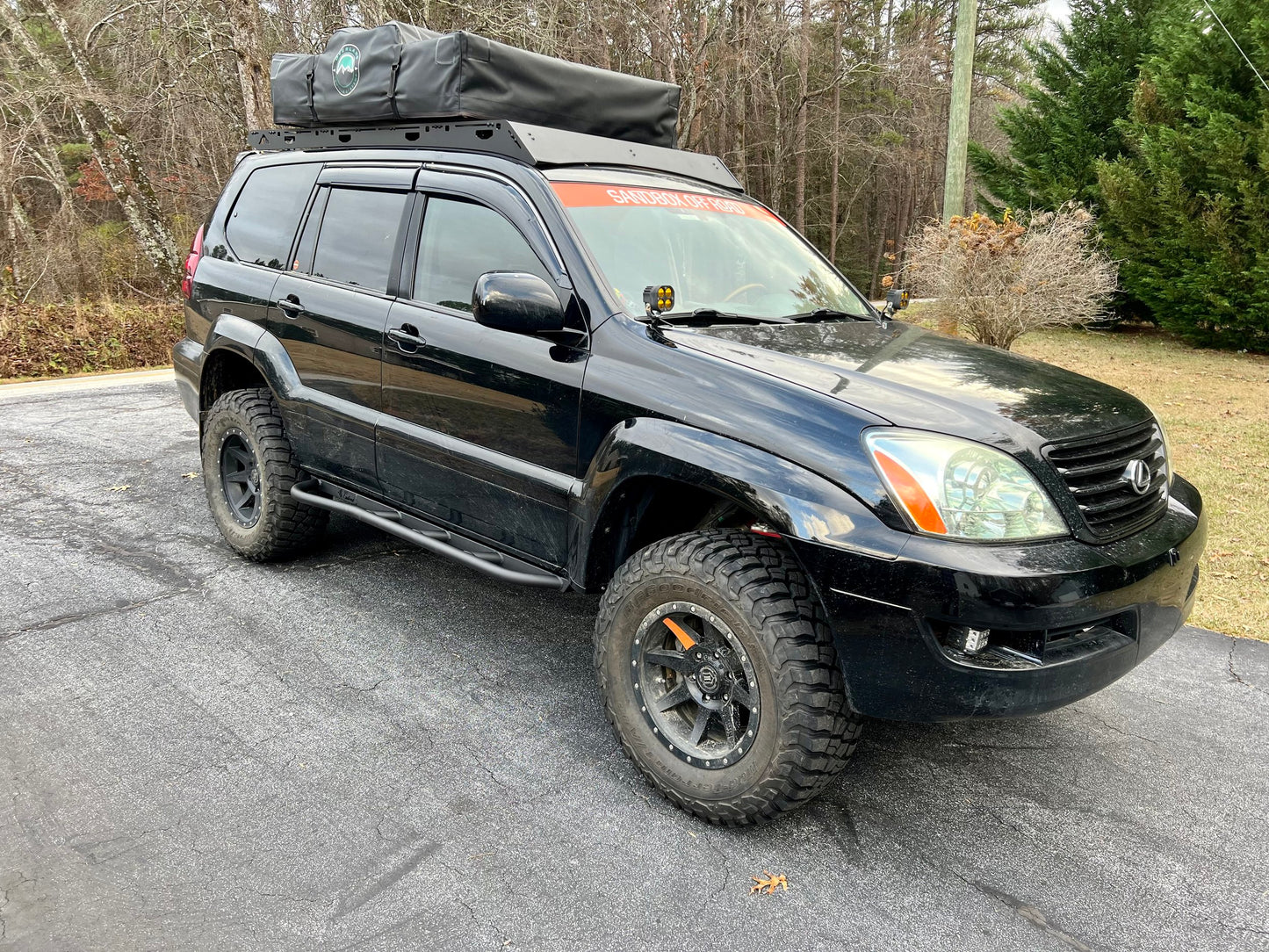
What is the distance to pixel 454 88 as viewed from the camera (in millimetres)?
3818

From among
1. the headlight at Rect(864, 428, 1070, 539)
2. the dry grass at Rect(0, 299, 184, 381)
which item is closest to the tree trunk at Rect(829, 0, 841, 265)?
the dry grass at Rect(0, 299, 184, 381)

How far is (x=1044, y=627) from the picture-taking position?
2.46 metres

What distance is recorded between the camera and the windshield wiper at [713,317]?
10.8 feet

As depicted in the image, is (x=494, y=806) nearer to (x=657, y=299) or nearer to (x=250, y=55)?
(x=657, y=299)

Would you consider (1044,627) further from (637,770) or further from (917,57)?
(917,57)

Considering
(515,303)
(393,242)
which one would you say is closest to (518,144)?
(393,242)

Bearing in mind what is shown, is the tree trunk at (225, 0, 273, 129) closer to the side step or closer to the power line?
the side step

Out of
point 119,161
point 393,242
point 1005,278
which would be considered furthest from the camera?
point 119,161

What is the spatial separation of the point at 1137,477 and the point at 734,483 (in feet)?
4.20

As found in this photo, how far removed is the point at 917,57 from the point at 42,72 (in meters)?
21.6

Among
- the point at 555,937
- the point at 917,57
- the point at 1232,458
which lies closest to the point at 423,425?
the point at 555,937

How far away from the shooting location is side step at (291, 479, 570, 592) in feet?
11.3

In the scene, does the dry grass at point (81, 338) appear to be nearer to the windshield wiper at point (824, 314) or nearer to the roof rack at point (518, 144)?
the roof rack at point (518, 144)

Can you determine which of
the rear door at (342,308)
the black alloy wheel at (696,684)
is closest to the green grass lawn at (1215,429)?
the black alloy wheel at (696,684)
